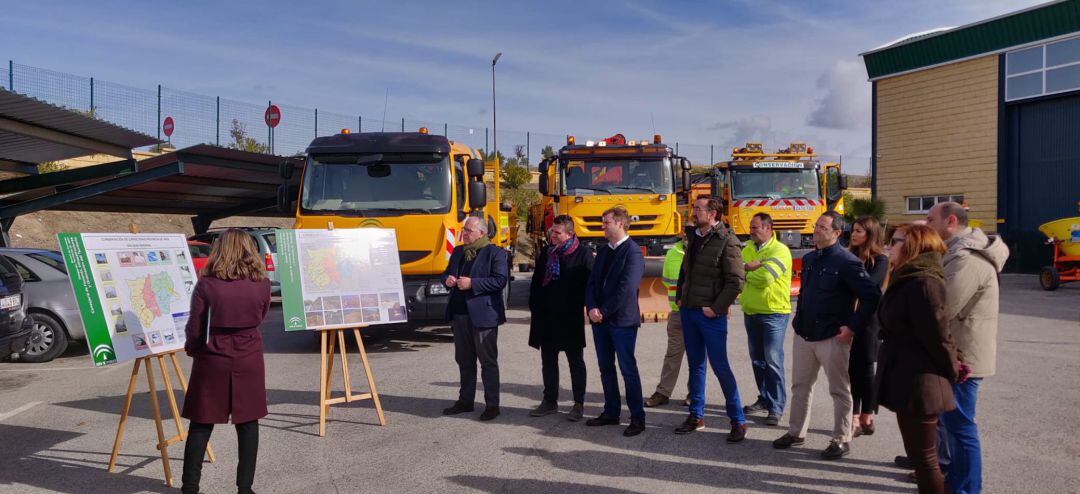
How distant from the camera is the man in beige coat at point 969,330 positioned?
4.46 meters

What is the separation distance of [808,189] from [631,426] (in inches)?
441

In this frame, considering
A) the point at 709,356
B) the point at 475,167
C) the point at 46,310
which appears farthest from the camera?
the point at 475,167

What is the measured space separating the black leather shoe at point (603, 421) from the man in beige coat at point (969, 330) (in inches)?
106

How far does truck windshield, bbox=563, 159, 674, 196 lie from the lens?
46.6ft

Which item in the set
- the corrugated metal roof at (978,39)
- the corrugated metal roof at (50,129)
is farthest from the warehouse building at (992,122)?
the corrugated metal roof at (50,129)

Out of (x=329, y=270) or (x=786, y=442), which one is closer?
(x=786, y=442)

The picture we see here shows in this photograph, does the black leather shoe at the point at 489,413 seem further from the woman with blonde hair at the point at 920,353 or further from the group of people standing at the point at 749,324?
the woman with blonde hair at the point at 920,353

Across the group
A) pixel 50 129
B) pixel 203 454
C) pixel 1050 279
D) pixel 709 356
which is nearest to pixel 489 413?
pixel 709 356

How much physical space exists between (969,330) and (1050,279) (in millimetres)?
17172

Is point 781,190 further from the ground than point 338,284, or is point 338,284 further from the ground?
point 781,190

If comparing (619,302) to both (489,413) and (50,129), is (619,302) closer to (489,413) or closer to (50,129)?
(489,413)

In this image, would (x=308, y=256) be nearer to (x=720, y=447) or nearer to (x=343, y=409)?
(x=343, y=409)

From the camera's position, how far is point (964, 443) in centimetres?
446

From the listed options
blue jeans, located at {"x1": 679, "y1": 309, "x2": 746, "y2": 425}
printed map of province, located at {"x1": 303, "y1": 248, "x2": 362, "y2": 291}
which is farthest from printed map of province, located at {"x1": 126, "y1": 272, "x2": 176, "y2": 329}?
blue jeans, located at {"x1": 679, "y1": 309, "x2": 746, "y2": 425}
